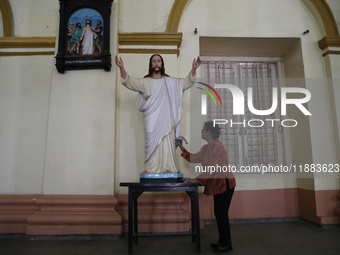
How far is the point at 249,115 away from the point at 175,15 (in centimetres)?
209

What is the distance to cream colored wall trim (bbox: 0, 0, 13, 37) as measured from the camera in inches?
156

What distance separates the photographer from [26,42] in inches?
153

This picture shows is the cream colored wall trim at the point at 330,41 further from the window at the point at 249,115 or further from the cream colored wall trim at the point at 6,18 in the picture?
the cream colored wall trim at the point at 6,18

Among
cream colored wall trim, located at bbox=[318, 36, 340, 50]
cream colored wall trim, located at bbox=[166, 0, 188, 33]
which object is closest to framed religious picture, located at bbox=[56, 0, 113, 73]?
cream colored wall trim, located at bbox=[166, 0, 188, 33]

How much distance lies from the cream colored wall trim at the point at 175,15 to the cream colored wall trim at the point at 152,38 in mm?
140

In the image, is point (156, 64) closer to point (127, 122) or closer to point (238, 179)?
point (127, 122)

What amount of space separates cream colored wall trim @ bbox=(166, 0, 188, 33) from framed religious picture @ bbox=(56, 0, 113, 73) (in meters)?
0.90

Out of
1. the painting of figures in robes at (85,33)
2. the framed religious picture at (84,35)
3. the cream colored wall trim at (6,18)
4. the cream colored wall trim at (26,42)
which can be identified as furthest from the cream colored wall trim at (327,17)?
the cream colored wall trim at (6,18)

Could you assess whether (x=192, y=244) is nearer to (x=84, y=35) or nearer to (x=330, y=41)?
(x=84, y=35)

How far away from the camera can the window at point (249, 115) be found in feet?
14.6

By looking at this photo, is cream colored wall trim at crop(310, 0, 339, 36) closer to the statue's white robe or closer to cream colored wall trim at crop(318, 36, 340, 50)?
cream colored wall trim at crop(318, 36, 340, 50)

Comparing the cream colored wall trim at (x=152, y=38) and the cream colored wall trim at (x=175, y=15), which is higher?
the cream colored wall trim at (x=175, y=15)

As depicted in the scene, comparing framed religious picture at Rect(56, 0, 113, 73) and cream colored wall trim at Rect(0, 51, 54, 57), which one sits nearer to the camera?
framed religious picture at Rect(56, 0, 113, 73)

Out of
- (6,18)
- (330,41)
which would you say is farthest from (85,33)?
(330,41)
